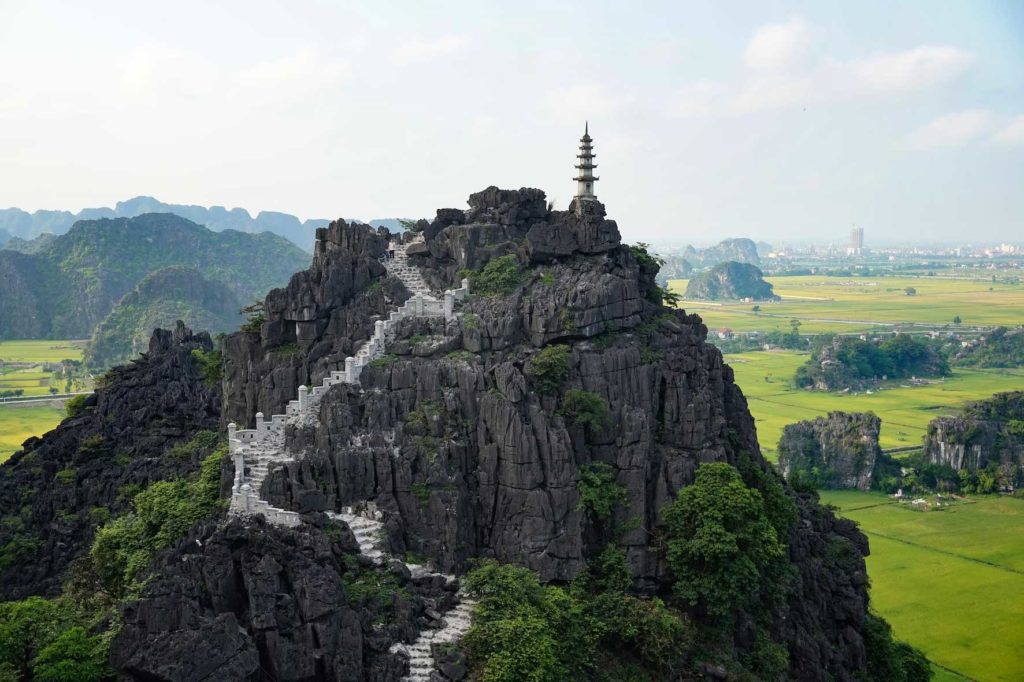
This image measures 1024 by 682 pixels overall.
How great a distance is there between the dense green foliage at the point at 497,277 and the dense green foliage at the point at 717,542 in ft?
37.3

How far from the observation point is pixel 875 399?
12225 centimetres

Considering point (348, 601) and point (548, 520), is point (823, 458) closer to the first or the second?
point (548, 520)

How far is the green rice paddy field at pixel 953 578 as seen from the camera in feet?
167

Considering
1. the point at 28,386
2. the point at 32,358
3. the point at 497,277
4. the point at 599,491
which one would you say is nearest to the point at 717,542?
the point at 599,491

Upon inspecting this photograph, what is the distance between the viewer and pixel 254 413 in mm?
42594

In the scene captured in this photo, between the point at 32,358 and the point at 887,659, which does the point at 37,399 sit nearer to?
the point at 32,358

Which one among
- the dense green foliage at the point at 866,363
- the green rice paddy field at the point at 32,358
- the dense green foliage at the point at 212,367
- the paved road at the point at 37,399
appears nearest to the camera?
the dense green foliage at the point at 212,367

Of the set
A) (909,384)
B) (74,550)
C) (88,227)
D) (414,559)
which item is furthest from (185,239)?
(414,559)

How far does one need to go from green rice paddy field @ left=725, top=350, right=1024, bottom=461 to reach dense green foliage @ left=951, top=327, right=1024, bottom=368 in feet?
19.7

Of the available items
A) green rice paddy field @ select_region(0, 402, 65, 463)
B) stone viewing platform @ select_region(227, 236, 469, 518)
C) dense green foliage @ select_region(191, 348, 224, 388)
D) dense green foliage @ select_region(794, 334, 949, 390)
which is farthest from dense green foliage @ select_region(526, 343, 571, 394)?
dense green foliage @ select_region(794, 334, 949, 390)

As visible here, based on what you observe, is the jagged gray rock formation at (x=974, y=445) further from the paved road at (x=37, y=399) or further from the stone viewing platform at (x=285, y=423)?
the paved road at (x=37, y=399)

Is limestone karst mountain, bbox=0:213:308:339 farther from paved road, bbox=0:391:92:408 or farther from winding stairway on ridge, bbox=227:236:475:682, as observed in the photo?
winding stairway on ridge, bbox=227:236:475:682

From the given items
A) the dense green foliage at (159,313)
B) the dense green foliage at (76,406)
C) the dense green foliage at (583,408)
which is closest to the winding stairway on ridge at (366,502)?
the dense green foliage at (583,408)

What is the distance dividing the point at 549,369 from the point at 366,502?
8643 millimetres
